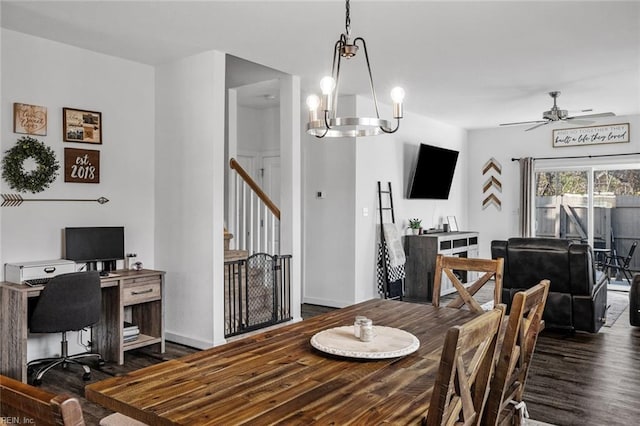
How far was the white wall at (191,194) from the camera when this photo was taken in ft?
14.5

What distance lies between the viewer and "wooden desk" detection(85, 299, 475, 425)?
1.45m

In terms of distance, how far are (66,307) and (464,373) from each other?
10.3 feet

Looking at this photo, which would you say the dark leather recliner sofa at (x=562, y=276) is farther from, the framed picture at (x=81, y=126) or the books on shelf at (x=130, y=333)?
the framed picture at (x=81, y=126)

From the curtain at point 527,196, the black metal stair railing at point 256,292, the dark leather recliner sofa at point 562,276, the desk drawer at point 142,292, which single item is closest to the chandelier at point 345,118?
the black metal stair railing at point 256,292

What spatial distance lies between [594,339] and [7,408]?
5.21m

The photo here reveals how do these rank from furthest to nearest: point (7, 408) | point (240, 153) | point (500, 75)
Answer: point (240, 153)
point (500, 75)
point (7, 408)

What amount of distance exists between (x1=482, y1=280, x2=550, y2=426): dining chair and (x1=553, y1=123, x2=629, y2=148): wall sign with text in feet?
22.4

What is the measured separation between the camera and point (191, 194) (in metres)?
4.59

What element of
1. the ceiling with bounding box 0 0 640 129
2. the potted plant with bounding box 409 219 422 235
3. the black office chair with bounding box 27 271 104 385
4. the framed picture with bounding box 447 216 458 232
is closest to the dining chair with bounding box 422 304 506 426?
the ceiling with bounding box 0 0 640 129

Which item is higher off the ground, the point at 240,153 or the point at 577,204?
the point at 240,153

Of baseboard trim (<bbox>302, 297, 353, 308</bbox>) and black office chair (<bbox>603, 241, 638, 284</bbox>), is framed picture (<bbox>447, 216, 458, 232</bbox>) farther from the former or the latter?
baseboard trim (<bbox>302, 297, 353, 308</bbox>)

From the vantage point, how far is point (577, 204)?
8227 millimetres

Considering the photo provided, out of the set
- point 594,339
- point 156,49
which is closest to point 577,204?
point 594,339

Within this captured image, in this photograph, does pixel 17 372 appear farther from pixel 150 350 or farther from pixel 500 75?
pixel 500 75
